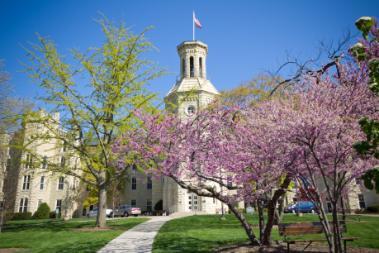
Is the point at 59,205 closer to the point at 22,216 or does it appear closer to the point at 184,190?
the point at 22,216

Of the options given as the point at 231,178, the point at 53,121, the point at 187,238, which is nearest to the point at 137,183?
the point at 53,121

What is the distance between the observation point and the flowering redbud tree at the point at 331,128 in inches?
232

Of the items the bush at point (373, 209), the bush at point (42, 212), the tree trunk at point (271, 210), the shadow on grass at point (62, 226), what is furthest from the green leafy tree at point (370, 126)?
the bush at point (42, 212)

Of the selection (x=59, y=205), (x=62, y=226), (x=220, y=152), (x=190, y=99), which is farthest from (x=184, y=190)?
(x=220, y=152)

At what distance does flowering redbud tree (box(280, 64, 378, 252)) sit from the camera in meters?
5.89

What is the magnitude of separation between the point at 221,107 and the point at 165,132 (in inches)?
114

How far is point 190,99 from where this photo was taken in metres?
28.6

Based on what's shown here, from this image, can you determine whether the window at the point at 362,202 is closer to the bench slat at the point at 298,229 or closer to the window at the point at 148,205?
the bench slat at the point at 298,229

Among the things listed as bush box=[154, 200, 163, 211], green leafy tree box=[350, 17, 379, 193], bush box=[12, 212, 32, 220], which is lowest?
bush box=[12, 212, 32, 220]

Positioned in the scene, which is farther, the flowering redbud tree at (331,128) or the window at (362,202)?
the window at (362,202)

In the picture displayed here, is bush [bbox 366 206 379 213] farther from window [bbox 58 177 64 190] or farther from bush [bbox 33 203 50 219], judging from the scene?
window [bbox 58 177 64 190]

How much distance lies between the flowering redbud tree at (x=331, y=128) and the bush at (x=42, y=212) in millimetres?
34341

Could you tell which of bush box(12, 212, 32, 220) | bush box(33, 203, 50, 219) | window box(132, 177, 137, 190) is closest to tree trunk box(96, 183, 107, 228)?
bush box(33, 203, 50, 219)

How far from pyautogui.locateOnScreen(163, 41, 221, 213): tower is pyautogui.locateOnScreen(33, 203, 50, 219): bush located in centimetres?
1475
